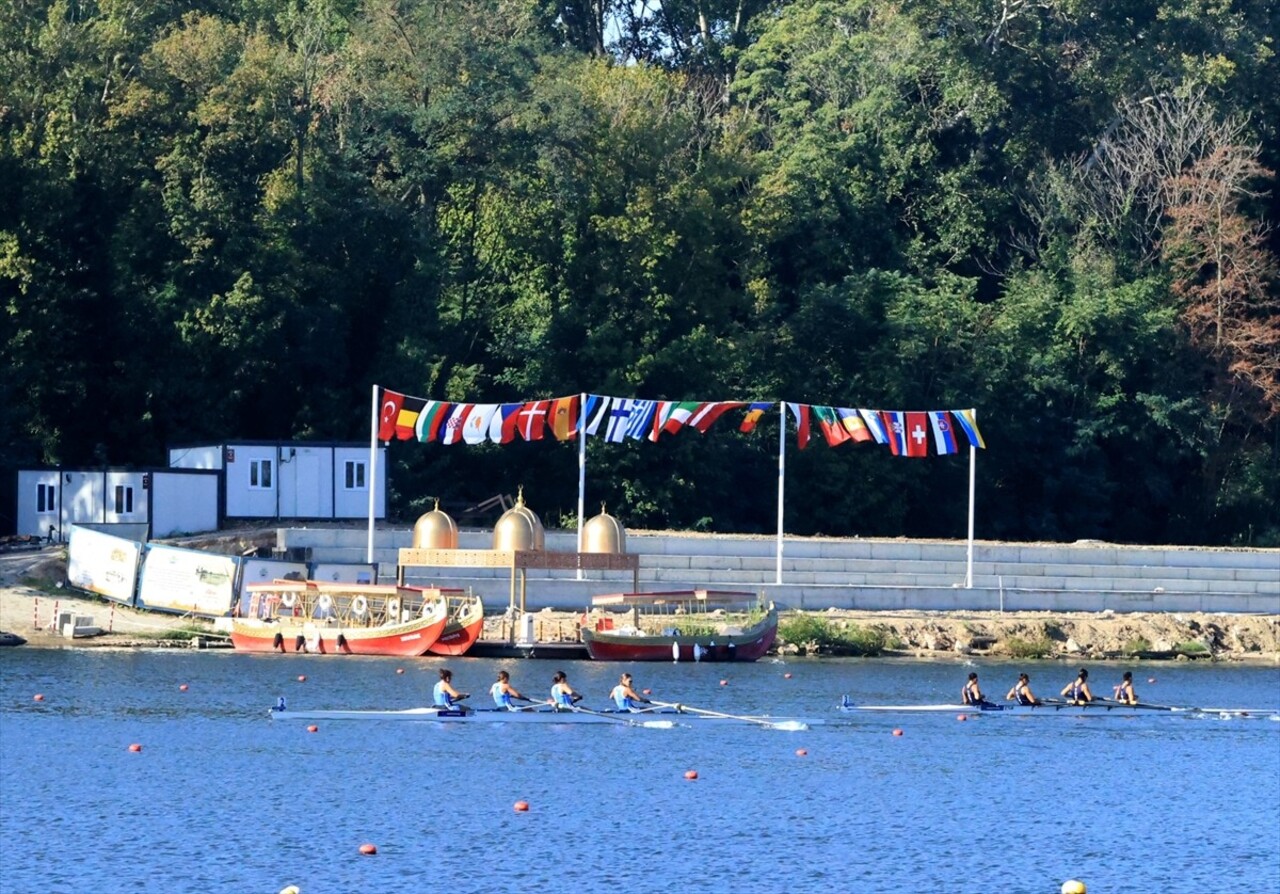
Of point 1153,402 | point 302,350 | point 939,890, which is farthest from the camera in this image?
point 1153,402

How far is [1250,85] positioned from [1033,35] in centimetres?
853

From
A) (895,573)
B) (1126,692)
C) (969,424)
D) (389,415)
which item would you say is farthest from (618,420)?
(1126,692)

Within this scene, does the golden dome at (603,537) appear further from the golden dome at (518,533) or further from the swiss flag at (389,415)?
the swiss flag at (389,415)

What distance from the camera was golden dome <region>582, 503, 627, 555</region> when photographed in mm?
57438

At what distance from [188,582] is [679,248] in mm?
23850

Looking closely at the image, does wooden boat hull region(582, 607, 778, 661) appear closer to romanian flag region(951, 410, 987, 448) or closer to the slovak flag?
the slovak flag

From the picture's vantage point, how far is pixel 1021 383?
77.0 m

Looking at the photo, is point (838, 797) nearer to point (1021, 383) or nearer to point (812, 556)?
point (812, 556)

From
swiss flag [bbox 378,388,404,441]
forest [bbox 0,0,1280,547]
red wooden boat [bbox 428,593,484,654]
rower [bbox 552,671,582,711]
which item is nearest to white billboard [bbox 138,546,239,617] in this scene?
red wooden boat [bbox 428,593,484,654]

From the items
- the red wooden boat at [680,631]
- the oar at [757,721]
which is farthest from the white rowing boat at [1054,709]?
the red wooden boat at [680,631]

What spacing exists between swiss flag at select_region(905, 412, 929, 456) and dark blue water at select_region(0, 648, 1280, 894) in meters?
10.7

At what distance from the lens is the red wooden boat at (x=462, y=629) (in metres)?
54.0

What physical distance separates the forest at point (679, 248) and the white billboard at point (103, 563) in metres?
9.17

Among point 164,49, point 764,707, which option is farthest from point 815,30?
point 764,707
